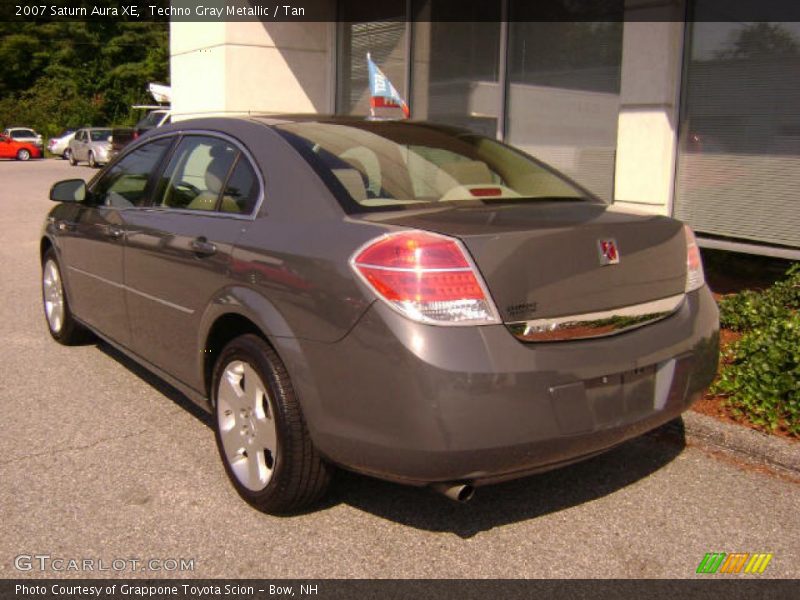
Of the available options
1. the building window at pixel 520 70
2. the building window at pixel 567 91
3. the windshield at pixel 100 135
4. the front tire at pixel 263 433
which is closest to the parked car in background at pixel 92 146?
the windshield at pixel 100 135

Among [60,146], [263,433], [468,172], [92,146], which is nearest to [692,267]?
[468,172]

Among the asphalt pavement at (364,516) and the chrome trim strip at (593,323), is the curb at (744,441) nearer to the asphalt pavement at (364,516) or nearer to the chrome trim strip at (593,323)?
the asphalt pavement at (364,516)

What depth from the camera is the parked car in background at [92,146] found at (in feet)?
107

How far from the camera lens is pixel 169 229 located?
3.98 meters

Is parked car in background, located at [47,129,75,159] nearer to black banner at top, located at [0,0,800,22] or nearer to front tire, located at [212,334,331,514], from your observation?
black banner at top, located at [0,0,800,22]

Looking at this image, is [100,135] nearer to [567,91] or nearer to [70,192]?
[567,91]

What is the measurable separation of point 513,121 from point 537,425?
6453 mm

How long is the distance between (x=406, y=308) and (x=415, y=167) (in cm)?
108

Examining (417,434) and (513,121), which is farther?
(513,121)

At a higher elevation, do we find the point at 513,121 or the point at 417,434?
the point at 513,121

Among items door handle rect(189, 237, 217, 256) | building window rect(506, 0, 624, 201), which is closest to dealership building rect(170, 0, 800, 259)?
building window rect(506, 0, 624, 201)

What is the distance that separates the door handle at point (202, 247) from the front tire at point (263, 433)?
44 cm

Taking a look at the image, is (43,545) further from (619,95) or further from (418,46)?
(418,46)
